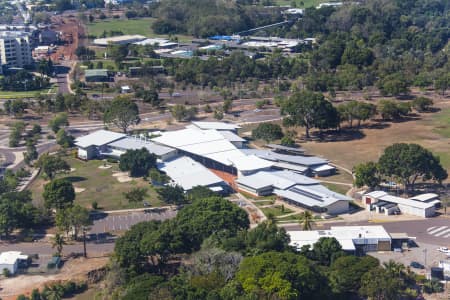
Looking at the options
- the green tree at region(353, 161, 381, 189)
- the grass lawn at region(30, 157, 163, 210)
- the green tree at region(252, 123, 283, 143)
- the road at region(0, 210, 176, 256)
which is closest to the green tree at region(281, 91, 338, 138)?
the green tree at region(252, 123, 283, 143)

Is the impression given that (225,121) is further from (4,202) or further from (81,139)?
(4,202)

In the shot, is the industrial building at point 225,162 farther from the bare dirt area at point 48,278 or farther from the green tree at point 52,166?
the bare dirt area at point 48,278

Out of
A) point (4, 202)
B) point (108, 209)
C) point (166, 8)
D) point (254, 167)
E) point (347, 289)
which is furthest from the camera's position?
point (166, 8)

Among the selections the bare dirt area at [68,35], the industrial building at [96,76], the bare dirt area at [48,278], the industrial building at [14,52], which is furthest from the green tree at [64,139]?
the bare dirt area at [68,35]

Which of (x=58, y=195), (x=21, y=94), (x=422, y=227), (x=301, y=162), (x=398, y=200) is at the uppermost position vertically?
(x=21, y=94)

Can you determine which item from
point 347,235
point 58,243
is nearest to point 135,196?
point 58,243

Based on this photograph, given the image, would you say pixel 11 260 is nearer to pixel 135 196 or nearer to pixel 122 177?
pixel 135 196

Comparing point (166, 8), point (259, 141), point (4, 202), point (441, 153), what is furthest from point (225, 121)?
point (166, 8)
